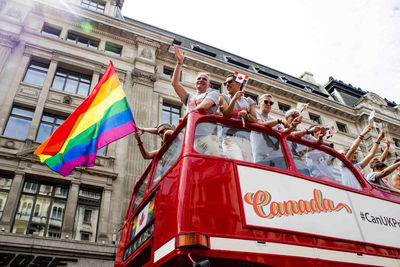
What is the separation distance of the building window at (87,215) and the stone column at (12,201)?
209 centimetres

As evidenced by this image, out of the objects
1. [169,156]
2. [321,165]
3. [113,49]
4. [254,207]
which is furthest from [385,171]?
[113,49]

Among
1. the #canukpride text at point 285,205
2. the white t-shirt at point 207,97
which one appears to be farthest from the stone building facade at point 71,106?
the #canukpride text at point 285,205

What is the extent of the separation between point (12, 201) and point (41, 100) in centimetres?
491

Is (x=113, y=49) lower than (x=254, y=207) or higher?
higher

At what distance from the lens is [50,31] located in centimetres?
1628

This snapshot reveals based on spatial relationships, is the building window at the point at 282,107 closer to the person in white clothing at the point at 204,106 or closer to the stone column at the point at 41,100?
the stone column at the point at 41,100

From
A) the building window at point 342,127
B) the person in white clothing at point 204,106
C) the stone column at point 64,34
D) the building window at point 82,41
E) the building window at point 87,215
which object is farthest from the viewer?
the building window at point 342,127

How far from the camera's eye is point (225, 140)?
4.20 meters

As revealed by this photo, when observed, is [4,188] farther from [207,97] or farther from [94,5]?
[94,5]

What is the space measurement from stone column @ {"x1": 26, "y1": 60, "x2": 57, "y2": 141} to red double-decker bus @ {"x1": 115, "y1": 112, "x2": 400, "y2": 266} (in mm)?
9174

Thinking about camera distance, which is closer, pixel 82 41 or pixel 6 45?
pixel 6 45

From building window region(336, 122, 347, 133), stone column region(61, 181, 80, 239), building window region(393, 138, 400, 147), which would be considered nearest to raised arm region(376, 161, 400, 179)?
stone column region(61, 181, 80, 239)

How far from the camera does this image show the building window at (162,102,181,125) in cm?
1672

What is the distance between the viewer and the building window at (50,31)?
1611 cm
